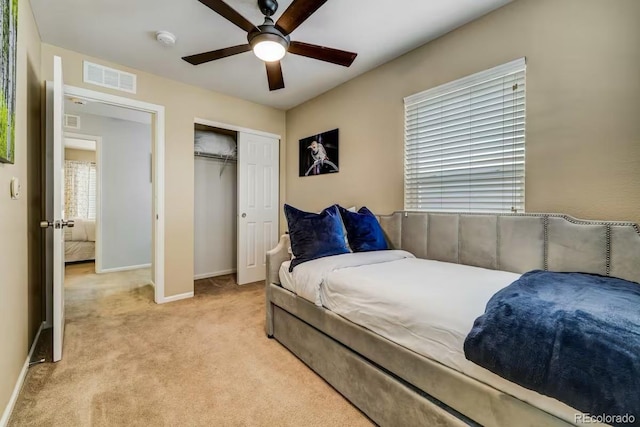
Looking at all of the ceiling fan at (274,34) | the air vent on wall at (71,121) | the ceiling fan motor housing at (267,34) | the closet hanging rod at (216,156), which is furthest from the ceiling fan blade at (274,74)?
the air vent on wall at (71,121)

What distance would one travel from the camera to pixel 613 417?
0.74 m

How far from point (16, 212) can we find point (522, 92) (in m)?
3.32

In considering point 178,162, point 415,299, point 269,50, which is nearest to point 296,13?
point 269,50

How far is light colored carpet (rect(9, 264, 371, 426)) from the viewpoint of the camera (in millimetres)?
1445

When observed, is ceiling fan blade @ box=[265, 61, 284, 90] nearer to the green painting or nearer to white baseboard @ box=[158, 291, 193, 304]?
the green painting

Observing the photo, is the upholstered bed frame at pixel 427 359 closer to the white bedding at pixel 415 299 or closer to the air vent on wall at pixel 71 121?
the white bedding at pixel 415 299

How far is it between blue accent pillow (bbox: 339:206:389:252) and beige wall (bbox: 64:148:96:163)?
23.2 ft

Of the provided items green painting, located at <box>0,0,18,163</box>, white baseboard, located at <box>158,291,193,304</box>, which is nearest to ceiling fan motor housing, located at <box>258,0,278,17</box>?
green painting, located at <box>0,0,18,163</box>

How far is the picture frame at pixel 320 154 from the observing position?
340 centimetres

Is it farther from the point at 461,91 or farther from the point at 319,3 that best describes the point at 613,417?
the point at 461,91

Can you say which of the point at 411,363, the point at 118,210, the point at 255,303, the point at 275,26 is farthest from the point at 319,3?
the point at 118,210

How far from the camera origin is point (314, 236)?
2.13m

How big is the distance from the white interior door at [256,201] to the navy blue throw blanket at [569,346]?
128 inches

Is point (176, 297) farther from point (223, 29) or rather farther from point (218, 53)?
point (223, 29)
